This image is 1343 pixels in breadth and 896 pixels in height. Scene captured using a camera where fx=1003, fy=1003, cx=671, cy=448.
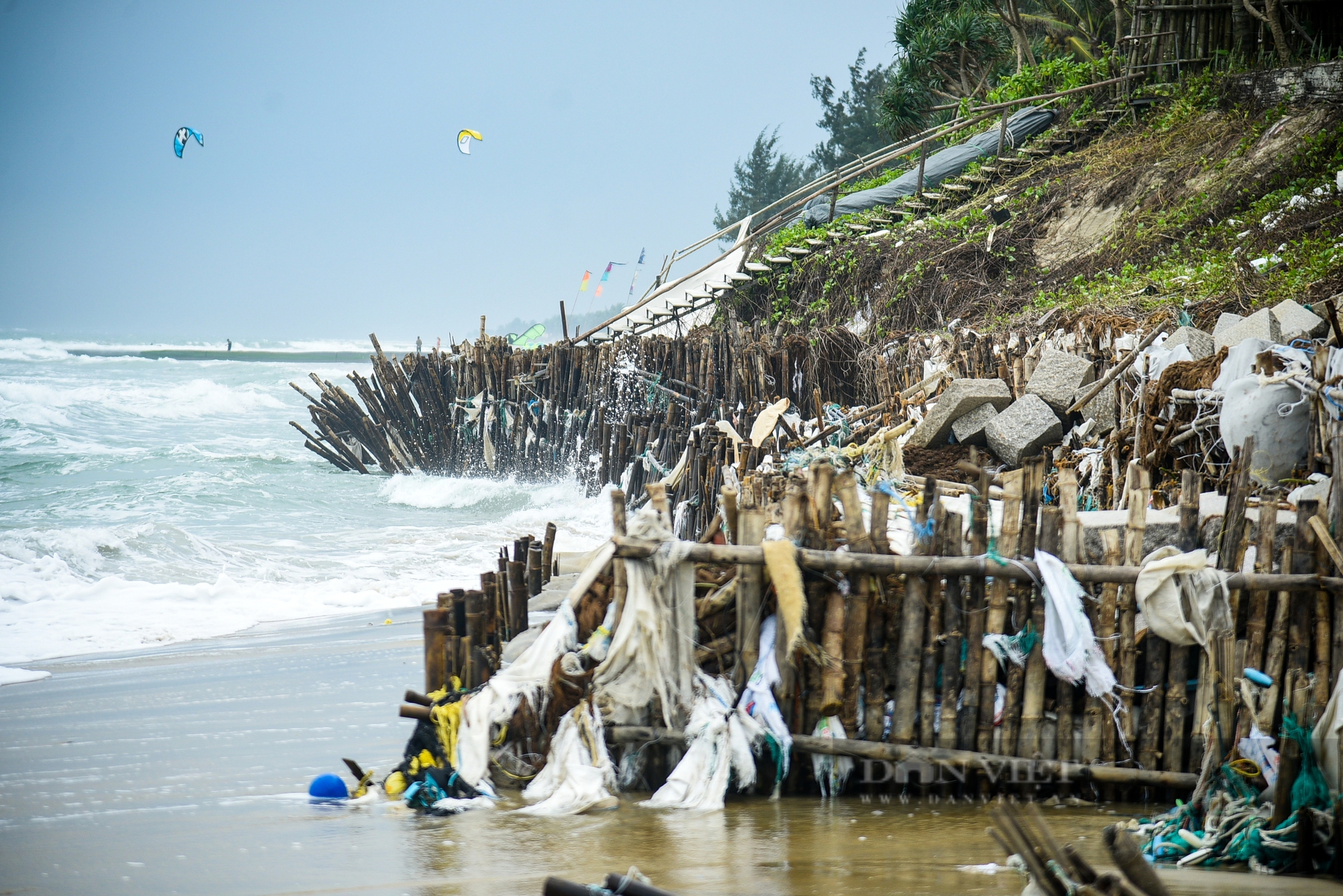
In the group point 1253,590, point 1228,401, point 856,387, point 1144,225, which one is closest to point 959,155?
point 1144,225

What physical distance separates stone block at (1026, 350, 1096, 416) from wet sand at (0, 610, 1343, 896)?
4546 millimetres

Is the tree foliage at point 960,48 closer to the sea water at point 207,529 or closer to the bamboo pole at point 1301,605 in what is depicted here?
the sea water at point 207,529

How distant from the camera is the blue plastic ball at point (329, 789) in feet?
13.7

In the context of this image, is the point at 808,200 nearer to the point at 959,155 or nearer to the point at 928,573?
the point at 959,155

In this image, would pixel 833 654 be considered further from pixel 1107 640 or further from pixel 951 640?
pixel 1107 640

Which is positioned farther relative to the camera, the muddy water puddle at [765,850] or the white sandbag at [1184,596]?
the white sandbag at [1184,596]

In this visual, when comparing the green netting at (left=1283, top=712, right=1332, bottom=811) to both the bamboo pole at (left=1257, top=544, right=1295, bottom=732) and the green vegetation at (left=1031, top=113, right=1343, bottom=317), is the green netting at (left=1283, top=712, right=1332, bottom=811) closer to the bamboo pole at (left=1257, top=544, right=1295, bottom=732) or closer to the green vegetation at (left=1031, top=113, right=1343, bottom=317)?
the bamboo pole at (left=1257, top=544, right=1295, bottom=732)

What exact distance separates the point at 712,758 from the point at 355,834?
4.40 ft

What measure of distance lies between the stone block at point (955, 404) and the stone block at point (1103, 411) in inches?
23.3

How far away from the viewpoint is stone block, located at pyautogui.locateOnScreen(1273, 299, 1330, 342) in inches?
256

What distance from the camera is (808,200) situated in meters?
20.7

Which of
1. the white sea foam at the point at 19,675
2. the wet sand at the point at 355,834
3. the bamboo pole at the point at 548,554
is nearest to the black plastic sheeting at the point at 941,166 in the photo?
the bamboo pole at the point at 548,554

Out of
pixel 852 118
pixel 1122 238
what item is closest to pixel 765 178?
pixel 852 118

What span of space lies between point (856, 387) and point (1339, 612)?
785 centimetres
